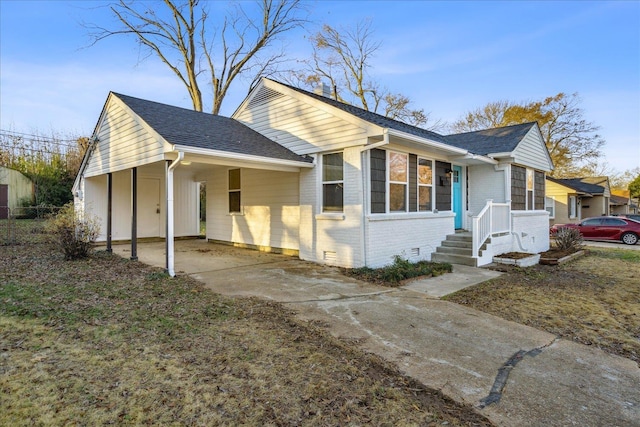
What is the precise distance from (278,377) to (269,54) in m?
23.8

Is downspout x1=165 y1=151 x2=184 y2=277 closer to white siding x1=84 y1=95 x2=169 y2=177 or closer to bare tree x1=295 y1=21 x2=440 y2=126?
white siding x1=84 y1=95 x2=169 y2=177

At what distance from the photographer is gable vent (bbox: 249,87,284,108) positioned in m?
9.62

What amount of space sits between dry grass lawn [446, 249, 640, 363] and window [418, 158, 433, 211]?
8.11 feet

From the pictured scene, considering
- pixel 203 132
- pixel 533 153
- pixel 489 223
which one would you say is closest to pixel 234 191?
pixel 203 132

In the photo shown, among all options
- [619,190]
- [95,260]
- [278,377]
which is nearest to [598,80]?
[278,377]

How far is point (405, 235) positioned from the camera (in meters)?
8.56

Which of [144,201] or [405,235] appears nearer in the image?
[405,235]

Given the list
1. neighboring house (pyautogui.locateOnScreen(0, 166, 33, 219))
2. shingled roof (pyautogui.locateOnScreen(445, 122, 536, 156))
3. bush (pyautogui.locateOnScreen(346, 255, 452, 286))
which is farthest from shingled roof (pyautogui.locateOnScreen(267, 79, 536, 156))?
neighboring house (pyautogui.locateOnScreen(0, 166, 33, 219))

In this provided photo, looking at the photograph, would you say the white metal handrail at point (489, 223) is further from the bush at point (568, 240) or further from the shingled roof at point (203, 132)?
the shingled roof at point (203, 132)

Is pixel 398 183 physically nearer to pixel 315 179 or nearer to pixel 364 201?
pixel 364 201

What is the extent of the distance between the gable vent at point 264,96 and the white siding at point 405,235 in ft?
15.0

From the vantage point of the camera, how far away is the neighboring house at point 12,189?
19734mm

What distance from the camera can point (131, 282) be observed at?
6.24m

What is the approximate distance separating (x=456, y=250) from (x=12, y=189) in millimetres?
24242
